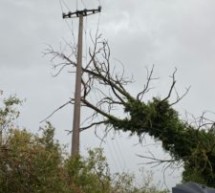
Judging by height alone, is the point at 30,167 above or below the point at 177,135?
below

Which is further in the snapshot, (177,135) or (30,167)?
(177,135)

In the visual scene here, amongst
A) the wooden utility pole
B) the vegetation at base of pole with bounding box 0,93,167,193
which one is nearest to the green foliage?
the wooden utility pole

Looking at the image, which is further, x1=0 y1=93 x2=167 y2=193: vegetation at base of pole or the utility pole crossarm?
the utility pole crossarm

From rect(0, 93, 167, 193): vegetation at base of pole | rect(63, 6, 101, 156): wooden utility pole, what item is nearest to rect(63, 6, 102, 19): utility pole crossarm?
rect(63, 6, 101, 156): wooden utility pole

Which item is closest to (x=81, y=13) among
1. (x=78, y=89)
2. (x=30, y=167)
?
(x=78, y=89)

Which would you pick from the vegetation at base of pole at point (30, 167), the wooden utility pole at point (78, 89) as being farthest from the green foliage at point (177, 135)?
the vegetation at base of pole at point (30, 167)

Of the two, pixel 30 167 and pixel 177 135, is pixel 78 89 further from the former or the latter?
pixel 30 167

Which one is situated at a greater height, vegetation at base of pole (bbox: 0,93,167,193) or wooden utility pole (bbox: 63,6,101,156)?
wooden utility pole (bbox: 63,6,101,156)

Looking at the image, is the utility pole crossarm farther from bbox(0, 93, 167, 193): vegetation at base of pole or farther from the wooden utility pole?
bbox(0, 93, 167, 193): vegetation at base of pole

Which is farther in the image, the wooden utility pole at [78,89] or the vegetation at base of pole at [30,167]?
the wooden utility pole at [78,89]

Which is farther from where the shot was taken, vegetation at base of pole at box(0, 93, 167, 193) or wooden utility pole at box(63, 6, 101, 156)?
wooden utility pole at box(63, 6, 101, 156)

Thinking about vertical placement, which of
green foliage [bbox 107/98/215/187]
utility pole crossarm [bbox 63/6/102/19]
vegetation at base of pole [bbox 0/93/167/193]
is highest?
utility pole crossarm [bbox 63/6/102/19]

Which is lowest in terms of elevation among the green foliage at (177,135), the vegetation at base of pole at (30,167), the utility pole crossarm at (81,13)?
the vegetation at base of pole at (30,167)

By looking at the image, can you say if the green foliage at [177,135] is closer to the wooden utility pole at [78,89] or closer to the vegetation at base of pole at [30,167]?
the wooden utility pole at [78,89]
